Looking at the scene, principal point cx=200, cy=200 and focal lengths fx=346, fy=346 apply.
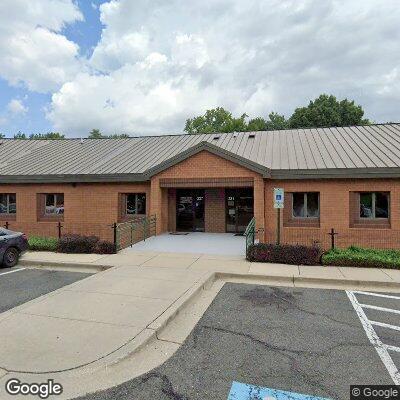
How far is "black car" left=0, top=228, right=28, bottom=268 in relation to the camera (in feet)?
34.0

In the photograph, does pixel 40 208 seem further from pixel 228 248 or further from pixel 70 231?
pixel 228 248

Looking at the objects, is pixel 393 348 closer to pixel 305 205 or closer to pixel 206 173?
pixel 305 205

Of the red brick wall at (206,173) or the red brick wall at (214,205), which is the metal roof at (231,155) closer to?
the red brick wall at (206,173)

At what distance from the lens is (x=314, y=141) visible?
1758cm

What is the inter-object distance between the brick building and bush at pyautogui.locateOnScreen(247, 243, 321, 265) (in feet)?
11.0

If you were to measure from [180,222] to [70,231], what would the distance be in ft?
17.6

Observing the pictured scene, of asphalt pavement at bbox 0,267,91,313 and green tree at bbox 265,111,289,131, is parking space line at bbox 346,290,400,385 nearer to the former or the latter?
asphalt pavement at bbox 0,267,91,313

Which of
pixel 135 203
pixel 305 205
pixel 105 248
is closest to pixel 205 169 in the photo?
pixel 135 203

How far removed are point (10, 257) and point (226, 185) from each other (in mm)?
8522

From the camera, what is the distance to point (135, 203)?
1698cm

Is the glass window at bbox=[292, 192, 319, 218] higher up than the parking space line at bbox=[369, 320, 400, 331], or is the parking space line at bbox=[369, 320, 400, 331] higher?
the glass window at bbox=[292, 192, 319, 218]

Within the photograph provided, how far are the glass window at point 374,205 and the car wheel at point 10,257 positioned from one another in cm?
1280

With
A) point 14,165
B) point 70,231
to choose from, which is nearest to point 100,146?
point 14,165

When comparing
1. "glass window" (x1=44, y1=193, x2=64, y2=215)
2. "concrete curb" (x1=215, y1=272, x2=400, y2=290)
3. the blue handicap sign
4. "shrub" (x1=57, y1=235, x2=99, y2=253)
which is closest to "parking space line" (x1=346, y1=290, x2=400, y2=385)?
the blue handicap sign
